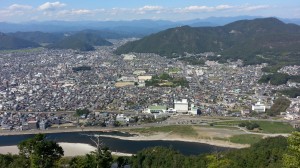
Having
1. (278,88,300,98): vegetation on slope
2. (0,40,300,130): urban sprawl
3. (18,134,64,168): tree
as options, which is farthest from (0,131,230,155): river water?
(278,88,300,98): vegetation on slope

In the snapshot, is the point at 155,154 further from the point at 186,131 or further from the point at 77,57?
the point at 77,57

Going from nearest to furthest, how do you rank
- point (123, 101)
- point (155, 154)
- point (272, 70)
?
point (155, 154), point (123, 101), point (272, 70)

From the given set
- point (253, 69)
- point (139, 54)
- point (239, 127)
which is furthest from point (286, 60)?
point (239, 127)

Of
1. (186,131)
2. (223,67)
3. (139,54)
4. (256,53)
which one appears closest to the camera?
(186,131)

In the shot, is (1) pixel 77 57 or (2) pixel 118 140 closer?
(2) pixel 118 140

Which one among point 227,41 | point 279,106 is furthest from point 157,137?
point 227,41

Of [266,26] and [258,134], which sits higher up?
[266,26]

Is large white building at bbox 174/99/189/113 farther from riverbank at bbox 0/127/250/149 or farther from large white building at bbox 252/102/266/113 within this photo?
riverbank at bbox 0/127/250/149
